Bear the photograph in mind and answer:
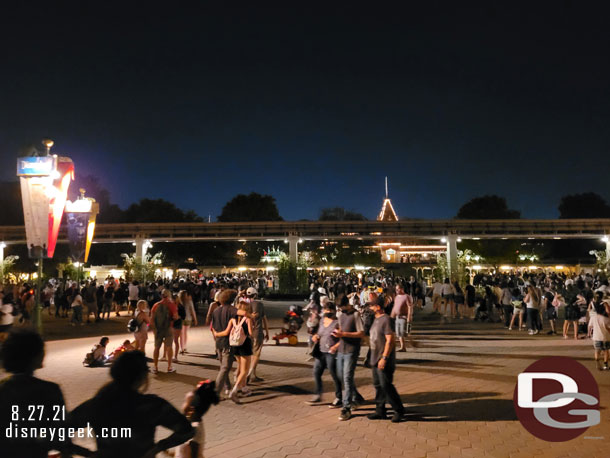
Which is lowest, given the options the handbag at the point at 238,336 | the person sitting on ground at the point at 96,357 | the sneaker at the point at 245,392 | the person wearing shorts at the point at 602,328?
the sneaker at the point at 245,392

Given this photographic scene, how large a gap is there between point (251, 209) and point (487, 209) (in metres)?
37.9

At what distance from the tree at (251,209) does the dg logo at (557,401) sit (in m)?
65.4

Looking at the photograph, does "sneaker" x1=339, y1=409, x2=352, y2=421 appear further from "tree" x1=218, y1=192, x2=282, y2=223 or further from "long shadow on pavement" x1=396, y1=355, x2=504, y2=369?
"tree" x1=218, y1=192, x2=282, y2=223

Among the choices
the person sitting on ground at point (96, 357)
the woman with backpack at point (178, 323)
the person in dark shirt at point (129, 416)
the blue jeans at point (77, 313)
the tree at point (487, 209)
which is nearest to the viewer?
the person in dark shirt at point (129, 416)

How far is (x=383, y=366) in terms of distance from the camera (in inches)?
240

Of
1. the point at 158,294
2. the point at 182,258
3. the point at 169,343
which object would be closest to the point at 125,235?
the point at 182,258

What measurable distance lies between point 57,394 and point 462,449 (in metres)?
4.32

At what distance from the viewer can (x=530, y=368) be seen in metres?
9.08

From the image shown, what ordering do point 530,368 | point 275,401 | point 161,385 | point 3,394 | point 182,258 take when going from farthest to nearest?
point 182,258 < point 530,368 < point 161,385 < point 275,401 < point 3,394

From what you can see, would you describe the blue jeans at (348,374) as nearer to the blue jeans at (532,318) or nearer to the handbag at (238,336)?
the handbag at (238,336)

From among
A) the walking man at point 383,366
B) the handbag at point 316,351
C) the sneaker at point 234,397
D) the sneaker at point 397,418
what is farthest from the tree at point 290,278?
the sneaker at point 397,418

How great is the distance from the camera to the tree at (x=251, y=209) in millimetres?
73375

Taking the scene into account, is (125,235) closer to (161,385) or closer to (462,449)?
(161,385)

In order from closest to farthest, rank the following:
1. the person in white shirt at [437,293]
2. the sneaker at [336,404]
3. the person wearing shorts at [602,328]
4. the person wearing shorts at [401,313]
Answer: the sneaker at [336,404] → the person wearing shorts at [602,328] → the person wearing shorts at [401,313] → the person in white shirt at [437,293]
